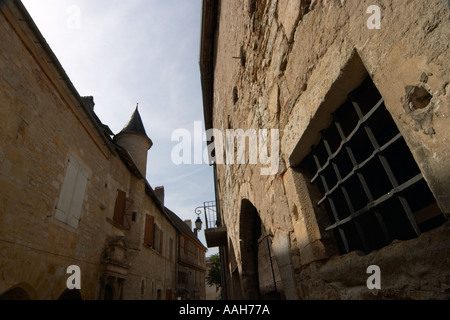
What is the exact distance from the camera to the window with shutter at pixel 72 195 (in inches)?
186

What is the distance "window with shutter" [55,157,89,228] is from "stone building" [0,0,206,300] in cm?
2

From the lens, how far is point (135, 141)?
1109 centimetres

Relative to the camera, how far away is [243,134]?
337 centimetres

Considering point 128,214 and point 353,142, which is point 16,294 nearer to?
point 128,214

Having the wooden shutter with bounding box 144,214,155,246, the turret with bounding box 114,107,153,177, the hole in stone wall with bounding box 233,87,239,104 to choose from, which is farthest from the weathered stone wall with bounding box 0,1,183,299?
the turret with bounding box 114,107,153,177

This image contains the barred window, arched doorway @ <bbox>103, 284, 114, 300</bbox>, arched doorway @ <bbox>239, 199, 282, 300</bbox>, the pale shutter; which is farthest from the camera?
arched doorway @ <bbox>103, 284, 114, 300</bbox>

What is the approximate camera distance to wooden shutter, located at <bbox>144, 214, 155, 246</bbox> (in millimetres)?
9359

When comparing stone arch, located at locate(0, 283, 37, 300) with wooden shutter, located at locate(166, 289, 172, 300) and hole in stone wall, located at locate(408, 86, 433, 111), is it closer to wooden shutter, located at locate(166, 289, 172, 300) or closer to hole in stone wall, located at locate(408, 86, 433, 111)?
hole in stone wall, located at locate(408, 86, 433, 111)

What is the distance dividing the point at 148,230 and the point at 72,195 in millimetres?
5007

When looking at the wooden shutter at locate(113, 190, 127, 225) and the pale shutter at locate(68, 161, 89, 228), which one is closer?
the pale shutter at locate(68, 161, 89, 228)
